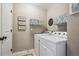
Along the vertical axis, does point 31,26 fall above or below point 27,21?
below

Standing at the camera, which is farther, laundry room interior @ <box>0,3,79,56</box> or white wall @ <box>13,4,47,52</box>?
white wall @ <box>13,4,47,52</box>

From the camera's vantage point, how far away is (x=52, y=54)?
129 centimetres

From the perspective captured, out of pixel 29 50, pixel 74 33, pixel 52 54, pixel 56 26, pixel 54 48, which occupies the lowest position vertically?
pixel 29 50

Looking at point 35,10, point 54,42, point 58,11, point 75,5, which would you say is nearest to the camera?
point 75,5

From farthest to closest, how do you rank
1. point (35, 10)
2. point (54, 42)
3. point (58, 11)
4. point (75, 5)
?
point (35, 10), point (58, 11), point (54, 42), point (75, 5)

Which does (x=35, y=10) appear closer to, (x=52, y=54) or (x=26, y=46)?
(x=26, y=46)

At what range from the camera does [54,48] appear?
48.8 inches

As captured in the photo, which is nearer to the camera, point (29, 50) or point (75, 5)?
point (75, 5)

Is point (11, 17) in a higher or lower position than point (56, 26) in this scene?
higher

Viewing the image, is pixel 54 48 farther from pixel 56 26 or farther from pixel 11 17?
pixel 11 17

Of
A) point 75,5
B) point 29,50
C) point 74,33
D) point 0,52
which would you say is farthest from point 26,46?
point 75,5

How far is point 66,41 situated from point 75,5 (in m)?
0.58

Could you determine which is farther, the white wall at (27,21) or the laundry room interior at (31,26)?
the white wall at (27,21)

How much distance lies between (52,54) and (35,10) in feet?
3.52
